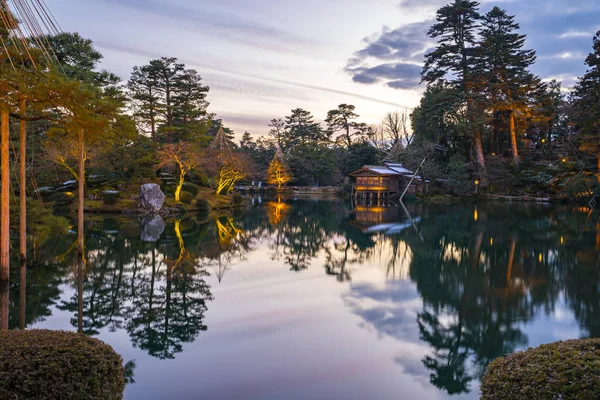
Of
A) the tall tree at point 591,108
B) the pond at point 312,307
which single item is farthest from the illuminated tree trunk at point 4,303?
the tall tree at point 591,108

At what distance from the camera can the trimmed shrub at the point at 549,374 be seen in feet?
10.5

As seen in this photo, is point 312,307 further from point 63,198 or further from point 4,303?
point 63,198

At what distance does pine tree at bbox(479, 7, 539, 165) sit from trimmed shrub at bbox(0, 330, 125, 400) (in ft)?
136

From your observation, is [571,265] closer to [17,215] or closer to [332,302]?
[332,302]

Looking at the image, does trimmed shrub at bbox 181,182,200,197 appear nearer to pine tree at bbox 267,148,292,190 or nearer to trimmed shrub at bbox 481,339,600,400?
pine tree at bbox 267,148,292,190

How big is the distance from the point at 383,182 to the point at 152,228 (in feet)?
87.1

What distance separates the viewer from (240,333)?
7.77 metres

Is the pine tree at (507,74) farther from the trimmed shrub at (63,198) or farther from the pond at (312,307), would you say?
the trimmed shrub at (63,198)

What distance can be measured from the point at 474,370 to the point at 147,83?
31.9 meters

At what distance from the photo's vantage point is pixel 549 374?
3361 millimetres

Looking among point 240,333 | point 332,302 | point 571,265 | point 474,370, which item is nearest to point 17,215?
point 240,333

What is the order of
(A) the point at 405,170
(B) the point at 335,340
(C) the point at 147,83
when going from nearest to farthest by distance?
(B) the point at 335,340 < (C) the point at 147,83 < (A) the point at 405,170

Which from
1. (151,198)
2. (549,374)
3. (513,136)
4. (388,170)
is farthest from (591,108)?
(549,374)

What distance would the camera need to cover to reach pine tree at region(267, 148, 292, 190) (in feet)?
177
